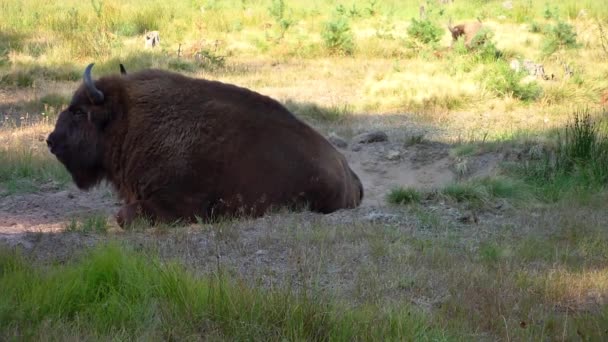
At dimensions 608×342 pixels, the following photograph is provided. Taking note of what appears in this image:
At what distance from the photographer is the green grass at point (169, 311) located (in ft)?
15.1

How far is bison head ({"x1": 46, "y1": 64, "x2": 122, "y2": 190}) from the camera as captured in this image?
8555mm

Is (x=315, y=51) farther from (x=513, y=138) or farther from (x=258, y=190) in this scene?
(x=258, y=190)

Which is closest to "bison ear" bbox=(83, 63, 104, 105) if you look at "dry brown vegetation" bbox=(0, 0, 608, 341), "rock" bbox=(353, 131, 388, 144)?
"dry brown vegetation" bbox=(0, 0, 608, 341)

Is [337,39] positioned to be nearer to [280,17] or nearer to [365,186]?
[280,17]

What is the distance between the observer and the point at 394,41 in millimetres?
22531

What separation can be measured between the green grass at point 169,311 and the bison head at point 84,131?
350cm

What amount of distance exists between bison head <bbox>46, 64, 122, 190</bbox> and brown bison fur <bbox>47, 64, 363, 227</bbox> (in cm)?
1

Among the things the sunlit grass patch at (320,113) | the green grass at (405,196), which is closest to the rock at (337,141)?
the sunlit grass patch at (320,113)

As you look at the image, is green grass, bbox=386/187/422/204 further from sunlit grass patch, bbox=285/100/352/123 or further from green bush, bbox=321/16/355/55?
green bush, bbox=321/16/355/55

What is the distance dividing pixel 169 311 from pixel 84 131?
14.2 ft

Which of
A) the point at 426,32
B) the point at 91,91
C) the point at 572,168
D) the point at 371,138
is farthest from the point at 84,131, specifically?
the point at 426,32

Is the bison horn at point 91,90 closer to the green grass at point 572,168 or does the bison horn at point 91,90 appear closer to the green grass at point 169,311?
the green grass at point 169,311

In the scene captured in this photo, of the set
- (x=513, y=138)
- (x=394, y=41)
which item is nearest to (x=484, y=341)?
(x=513, y=138)

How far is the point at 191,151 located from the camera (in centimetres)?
825
